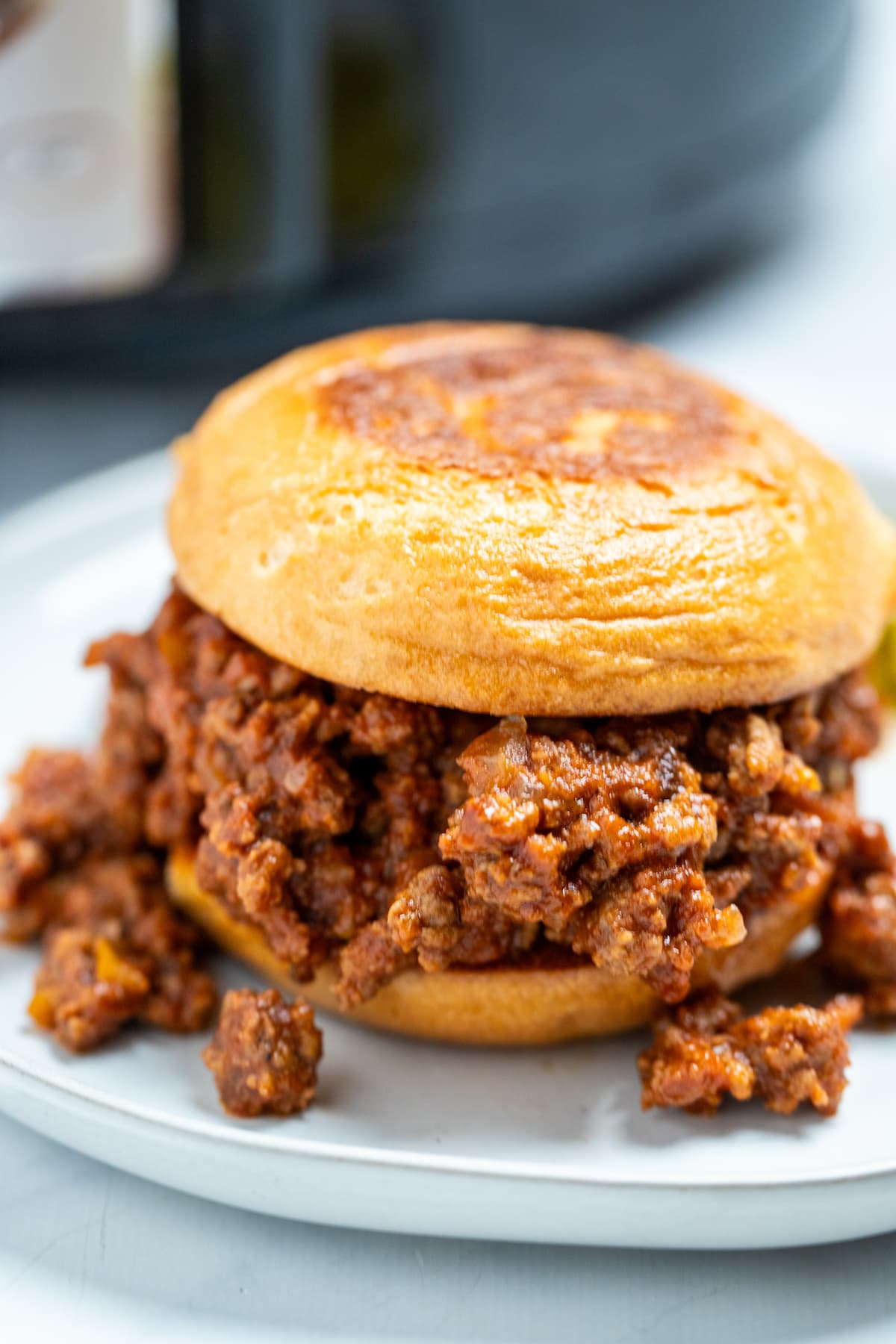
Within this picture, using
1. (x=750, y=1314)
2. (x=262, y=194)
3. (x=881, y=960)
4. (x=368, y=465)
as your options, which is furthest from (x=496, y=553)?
(x=262, y=194)

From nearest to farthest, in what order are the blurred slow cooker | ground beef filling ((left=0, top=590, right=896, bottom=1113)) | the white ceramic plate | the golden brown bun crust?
the white ceramic plate < ground beef filling ((left=0, top=590, right=896, bottom=1113)) < the golden brown bun crust < the blurred slow cooker

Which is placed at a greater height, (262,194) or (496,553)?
(496,553)

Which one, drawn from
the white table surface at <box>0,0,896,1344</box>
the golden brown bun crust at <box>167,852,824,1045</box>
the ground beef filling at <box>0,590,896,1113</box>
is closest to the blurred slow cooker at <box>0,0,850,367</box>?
the ground beef filling at <box>0,590,896,1113</box>

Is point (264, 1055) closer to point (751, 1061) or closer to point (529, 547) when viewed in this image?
point (751, 1061)

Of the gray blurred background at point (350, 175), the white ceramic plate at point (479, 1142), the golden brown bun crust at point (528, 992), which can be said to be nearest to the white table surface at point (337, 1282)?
the white ceramic plate at point (479, 1142)

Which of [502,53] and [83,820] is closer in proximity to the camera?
[83,820]

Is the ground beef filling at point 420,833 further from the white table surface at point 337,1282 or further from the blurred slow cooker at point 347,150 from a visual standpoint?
the blurred slow cooker at point 347,150

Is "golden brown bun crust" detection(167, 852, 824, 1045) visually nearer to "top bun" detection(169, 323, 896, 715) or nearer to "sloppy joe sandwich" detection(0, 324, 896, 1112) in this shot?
"sloppy joe sandwich" detection(0, 324, 896, 1112)

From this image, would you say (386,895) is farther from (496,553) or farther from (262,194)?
(262,194)
